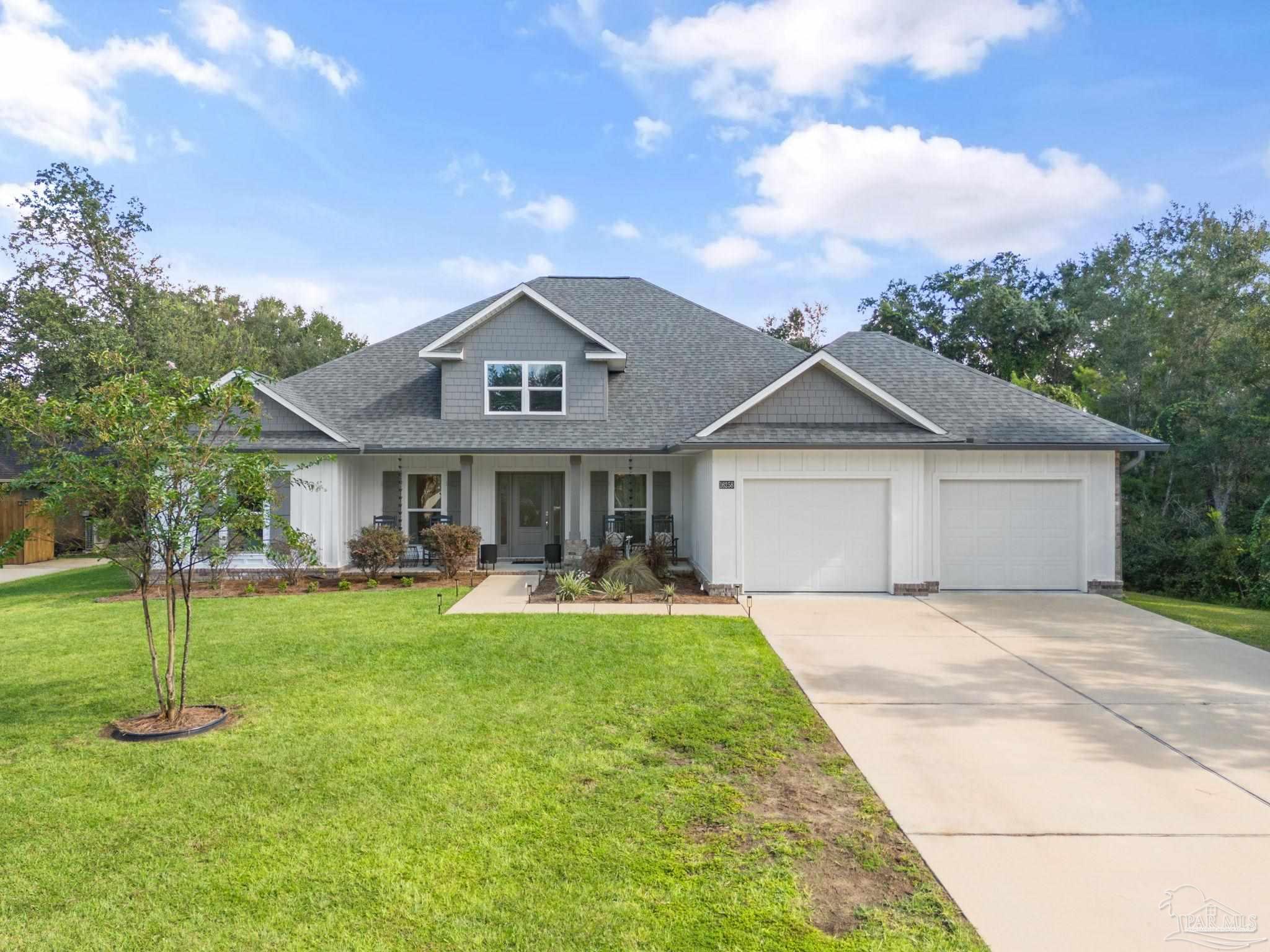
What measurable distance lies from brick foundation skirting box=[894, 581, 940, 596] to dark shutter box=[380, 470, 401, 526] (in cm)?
1111

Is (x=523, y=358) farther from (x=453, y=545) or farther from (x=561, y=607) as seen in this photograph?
(x=561, y=607)

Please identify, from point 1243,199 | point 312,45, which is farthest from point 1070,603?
point 1243,199

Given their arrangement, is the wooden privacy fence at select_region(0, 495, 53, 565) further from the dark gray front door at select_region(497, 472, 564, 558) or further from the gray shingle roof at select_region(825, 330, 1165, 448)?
the gray shingle roof at select_region(825, 330, 1165, 448)

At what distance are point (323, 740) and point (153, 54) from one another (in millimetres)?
16416

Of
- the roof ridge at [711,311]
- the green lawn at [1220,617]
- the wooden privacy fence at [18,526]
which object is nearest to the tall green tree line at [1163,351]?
the green lawn at [1220,617]

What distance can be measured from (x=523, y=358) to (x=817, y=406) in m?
7.03

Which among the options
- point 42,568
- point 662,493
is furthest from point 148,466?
point 42,568

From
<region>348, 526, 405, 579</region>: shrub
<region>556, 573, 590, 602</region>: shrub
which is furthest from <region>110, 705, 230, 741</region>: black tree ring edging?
<region>348, 526, 405, 579</region>: shrub

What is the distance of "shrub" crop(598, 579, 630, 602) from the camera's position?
1162 centimetres

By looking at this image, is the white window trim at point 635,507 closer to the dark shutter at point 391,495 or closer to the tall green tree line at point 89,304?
the dark shutter at point 391,495

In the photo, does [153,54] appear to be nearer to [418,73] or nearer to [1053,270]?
[418,73]

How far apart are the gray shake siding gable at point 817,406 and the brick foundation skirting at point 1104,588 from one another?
483cm

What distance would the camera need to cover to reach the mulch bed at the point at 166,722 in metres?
5.68
